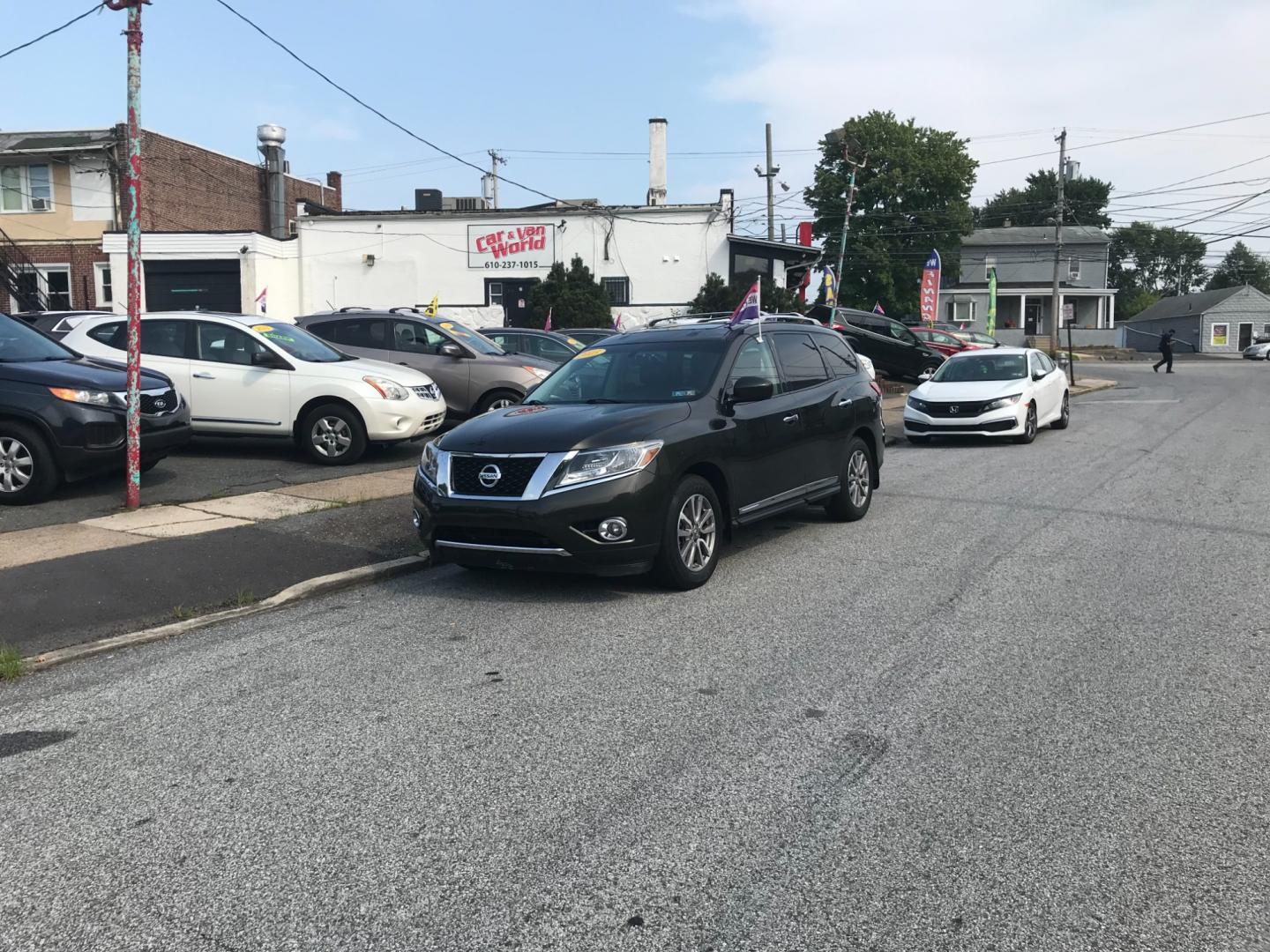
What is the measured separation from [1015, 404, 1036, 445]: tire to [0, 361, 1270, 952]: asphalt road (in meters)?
9.27

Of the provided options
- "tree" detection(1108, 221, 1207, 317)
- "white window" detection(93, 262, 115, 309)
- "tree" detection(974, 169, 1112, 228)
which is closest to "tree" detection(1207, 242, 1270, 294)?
"tree" detection(1108, 221, 1207, 317)

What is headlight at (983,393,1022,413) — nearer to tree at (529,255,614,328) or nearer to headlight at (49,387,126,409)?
headlight at (49,387,126,409)

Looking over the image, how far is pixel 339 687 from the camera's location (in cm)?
545

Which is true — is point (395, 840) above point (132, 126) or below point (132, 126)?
below

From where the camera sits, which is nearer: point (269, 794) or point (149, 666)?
point (269, 794)

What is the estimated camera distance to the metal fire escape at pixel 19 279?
34531mm

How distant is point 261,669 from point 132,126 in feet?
17.7

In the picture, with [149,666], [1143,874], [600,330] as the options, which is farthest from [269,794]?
[600,330]

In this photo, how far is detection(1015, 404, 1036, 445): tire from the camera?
16.9m

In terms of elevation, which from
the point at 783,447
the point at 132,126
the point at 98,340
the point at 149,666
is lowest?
the point at 149,666

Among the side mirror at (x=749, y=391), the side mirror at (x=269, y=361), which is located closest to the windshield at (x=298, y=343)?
the side mirror at (x=269, y=361)

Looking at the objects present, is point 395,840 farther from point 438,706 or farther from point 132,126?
point 132,126

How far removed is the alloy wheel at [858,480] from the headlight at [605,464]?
3279mm

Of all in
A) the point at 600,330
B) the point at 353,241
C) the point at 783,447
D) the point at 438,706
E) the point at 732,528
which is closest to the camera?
the point at 438,706
